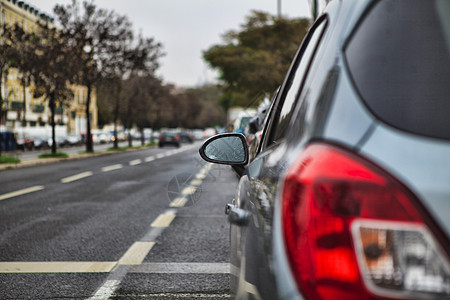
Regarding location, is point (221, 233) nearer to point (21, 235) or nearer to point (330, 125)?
point (21, 235)

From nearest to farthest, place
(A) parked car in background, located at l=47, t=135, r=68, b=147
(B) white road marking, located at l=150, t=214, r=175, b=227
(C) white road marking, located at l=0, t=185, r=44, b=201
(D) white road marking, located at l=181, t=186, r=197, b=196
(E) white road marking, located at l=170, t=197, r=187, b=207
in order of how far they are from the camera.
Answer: (B) white road marking, located at l=150, t=214, r=175, b=227 < (D) white road marking, located at l=181, t=186, r=197, b=196 < (E) white road marking, located at l=170, t=197, r=187, b=207 < (C) white road marking, located at l=0, t=185, r=44, b=201 < (A) parked car in background, located at l=47, t=135, r=68, b=147

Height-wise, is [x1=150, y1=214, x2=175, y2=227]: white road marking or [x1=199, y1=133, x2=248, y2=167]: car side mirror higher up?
[x1=199, y1=133, x2=248, y2=167]: car side mirror

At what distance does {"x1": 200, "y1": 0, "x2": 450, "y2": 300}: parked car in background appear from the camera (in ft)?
4.25

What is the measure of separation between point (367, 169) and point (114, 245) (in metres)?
5.20

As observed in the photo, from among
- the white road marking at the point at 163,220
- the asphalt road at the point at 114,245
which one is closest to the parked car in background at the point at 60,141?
the asphalt road at the point at 114,245

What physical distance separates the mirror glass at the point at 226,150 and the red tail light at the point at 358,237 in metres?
1.63

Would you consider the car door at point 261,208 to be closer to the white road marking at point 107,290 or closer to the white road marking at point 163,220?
the white road marking at point 107,290

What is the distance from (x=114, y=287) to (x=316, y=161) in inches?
133

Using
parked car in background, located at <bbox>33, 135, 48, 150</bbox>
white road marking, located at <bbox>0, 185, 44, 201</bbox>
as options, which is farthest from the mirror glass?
parked car in background, located at <bbox>33, 135, 48, 150</bbox>

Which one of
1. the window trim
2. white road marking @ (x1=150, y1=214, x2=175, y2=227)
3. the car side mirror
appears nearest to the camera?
the window trim

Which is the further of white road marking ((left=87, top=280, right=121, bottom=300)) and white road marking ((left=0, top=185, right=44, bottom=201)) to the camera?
white road marking ((left=0, top=185, right=44, bottom=201))

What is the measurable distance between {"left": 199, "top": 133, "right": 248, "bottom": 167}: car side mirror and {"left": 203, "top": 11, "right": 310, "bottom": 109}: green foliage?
36881mm

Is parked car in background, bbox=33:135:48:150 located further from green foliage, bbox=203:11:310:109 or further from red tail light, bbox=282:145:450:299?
red tail light, bbox=282:145:450:299

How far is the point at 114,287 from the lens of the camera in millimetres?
4512
